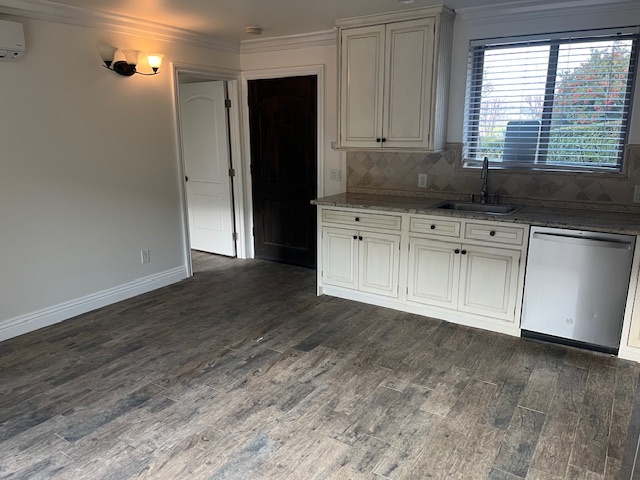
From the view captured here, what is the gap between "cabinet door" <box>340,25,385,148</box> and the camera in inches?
148

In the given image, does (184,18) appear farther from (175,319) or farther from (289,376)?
(289,376)

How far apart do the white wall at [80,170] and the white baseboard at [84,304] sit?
35 millimetres

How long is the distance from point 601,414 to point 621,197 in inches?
65.8

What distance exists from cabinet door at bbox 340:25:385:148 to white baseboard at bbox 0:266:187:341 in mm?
2173

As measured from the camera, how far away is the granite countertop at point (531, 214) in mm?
2910

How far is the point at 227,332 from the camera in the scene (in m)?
3.42

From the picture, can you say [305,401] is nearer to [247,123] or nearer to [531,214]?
[531,214]

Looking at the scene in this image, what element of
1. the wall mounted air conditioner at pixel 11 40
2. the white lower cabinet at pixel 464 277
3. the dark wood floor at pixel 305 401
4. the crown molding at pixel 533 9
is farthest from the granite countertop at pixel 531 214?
the wall mounted air conditioner at pixel 11 40

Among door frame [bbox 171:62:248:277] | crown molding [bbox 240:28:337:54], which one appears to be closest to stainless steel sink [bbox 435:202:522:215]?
crown molding [bbox 240:28:337:54]

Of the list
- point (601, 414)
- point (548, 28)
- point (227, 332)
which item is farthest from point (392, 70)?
point (601, 414)

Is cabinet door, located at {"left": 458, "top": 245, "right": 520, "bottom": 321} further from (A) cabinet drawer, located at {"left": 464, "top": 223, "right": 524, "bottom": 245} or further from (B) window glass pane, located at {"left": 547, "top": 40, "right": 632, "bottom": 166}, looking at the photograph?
(B) window glass pane, located at {"left": 547, "top": 40, "right": 632, "bottom": 166}

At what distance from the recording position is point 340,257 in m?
4.02

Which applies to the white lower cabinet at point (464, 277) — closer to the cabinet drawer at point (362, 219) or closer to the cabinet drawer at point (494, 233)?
the cabinet drawer at point (494, 233)

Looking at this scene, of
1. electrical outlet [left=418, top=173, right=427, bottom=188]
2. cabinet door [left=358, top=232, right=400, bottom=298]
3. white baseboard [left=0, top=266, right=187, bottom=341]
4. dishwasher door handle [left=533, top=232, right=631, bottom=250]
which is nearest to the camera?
dishwasher door handle [left=533, top=232, right=631, bottom=250]
